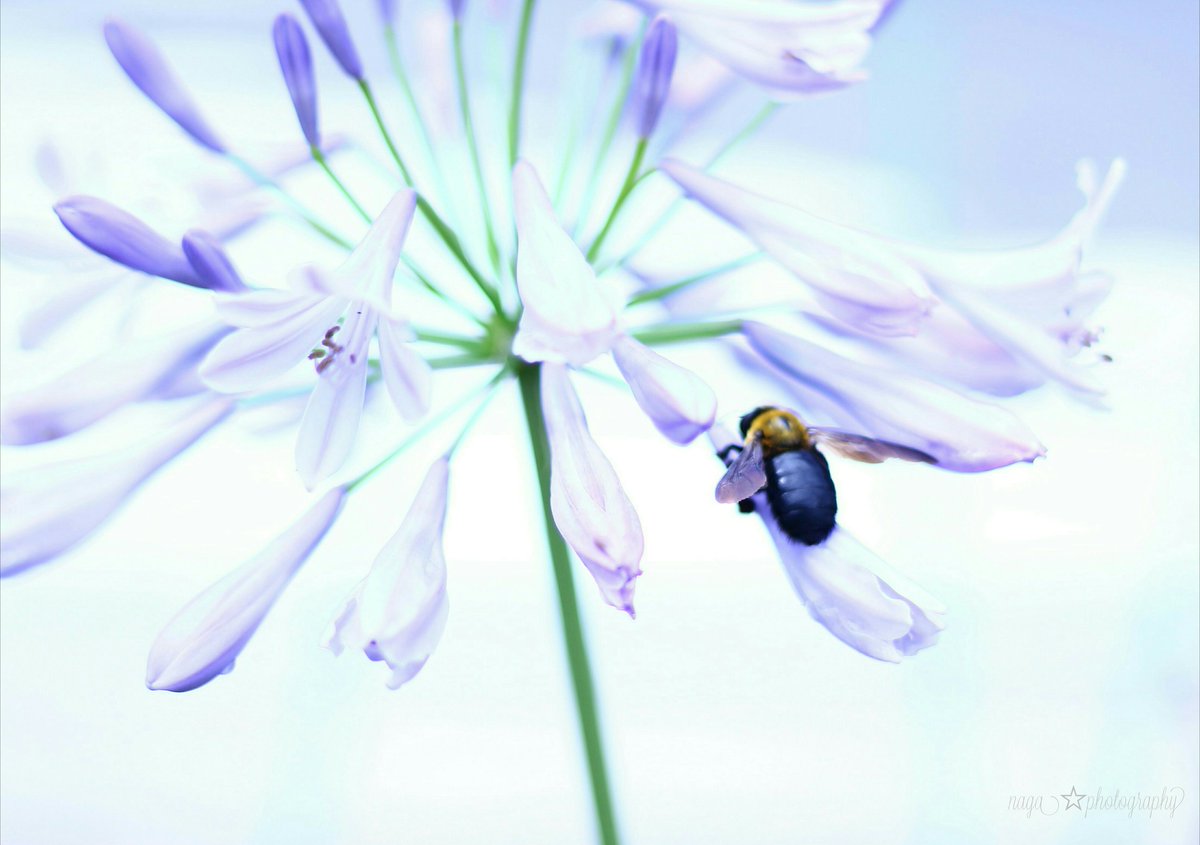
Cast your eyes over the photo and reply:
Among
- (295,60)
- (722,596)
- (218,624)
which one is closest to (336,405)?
(218,624)

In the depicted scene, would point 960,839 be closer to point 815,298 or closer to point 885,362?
point 885,362

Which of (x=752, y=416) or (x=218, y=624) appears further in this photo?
(x=752, y=416)

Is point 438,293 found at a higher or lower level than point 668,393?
higher

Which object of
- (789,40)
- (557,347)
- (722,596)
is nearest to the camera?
(557,347)

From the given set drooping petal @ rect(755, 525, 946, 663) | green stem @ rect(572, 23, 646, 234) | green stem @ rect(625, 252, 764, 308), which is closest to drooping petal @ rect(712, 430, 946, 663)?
drooping petal @ rect(755, 525, 946, 663)

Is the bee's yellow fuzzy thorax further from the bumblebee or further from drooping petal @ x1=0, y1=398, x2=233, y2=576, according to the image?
drooping petal @ x1=0, y1=398, x2=233, y2=576

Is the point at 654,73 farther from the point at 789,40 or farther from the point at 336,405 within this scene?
the point at 336,405

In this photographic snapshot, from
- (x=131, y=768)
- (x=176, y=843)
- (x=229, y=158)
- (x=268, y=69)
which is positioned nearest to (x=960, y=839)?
(x=176, y=843)
